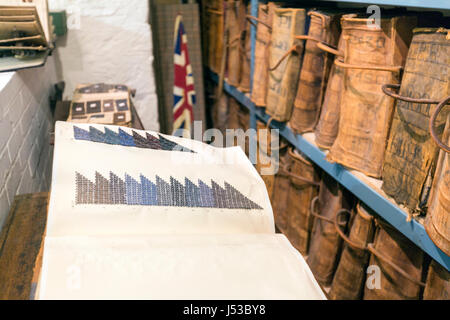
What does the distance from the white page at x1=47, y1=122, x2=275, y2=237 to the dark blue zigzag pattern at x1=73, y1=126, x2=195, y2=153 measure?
12 millimetres

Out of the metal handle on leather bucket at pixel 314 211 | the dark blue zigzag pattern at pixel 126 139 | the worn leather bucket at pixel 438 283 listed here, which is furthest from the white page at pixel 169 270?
the metal handle on leather bucket at pixel 314 211

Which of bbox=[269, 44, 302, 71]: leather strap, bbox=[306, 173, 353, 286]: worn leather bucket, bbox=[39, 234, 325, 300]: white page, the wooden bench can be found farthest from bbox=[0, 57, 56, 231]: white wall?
bbox=[306, 173, 353, 286]: worn leather bucket

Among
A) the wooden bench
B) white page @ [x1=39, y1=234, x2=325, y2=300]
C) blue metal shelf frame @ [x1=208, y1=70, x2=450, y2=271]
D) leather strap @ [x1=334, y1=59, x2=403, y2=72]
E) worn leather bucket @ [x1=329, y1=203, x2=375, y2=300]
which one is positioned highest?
leather strap @ [x1=334, y1=59, x2=403, y2=72]

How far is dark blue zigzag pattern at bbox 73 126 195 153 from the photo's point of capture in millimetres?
712

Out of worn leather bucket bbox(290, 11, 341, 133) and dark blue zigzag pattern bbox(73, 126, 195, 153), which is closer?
dark blue zigzag pattern bbox(73, 126, 195, 153)

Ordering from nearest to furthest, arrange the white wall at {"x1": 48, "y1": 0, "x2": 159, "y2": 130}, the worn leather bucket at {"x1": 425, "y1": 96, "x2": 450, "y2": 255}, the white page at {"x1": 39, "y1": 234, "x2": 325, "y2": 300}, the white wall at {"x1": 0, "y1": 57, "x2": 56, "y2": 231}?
the white page at {"x1": 39, "y1": 234, "x2": 325, "y2": 300}, the worn leather bucket at {"x1": 425, "y1": 96, "x2": 450, "y2": 255}, the white wall at {"x1": 0, "y1": 57, "x2": 56, "y2": 231}, the white wall at {"x1": 48, "y1": 0, "x2": 159, "y2": 130}

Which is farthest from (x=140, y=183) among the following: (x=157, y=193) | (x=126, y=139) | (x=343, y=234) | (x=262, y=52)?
(x=262, y=52)

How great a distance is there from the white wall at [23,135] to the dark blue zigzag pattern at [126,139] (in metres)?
0.21

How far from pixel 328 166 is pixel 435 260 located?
445mm

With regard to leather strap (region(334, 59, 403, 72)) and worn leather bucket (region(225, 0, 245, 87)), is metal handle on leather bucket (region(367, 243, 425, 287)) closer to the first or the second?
leather strap (region(334, 59, 403, 72))

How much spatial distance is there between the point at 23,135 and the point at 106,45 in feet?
3.34

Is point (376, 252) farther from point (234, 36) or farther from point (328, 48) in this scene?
point (234, 36)

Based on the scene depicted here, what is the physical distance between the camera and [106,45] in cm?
187

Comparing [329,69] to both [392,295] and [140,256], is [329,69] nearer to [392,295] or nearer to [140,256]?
[392,295]
